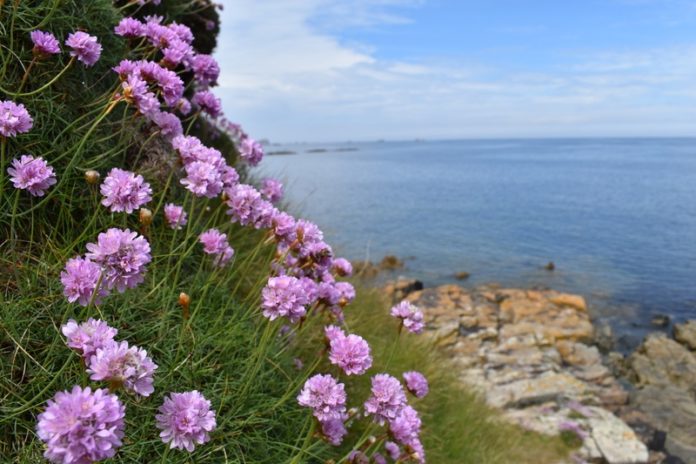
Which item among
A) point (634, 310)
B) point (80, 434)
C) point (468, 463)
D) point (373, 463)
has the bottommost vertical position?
point (634, 310)

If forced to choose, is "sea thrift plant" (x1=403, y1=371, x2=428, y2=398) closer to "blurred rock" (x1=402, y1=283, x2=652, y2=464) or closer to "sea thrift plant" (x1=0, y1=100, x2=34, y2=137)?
"sea thrift plant" (x1=0, y1=100, x2=34, y2=137)

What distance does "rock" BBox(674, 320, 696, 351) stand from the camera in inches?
640

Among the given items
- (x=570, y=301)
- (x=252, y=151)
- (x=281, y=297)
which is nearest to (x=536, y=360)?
(x=570, y=301)

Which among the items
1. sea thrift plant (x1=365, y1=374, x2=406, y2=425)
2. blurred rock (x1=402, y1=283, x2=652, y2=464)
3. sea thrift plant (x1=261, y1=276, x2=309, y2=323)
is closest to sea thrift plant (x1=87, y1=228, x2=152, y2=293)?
sea thrift plant (x1=261, y1=276, x2=309, y2=323)

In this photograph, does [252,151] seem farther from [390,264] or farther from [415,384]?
[390,264]

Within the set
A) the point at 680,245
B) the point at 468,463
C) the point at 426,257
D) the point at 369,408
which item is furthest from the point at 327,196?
the point at 369,408

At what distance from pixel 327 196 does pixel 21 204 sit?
128 ft

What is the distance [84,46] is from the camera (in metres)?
2.99

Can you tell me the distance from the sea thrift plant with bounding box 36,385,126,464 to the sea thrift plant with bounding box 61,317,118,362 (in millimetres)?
316

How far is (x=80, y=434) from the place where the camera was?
1.36 m

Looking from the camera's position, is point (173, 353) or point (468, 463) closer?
point (173, 353)

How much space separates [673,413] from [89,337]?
12.6 m

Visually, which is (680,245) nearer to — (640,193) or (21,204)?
(640,193)

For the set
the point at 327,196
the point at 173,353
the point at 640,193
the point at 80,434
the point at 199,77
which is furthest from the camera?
the point at 640,193
